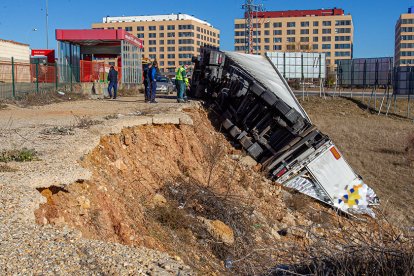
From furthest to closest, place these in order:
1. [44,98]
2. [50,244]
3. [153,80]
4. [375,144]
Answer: [375,144] < [44,98] < [153,80] < [50,244]

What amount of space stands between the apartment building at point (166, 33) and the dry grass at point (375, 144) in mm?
103433

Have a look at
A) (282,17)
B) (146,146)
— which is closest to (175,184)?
(146,146)

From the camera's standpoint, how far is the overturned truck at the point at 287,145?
12.4m

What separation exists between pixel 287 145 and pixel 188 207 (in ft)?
16.0

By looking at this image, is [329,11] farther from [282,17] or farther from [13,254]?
[13,254]

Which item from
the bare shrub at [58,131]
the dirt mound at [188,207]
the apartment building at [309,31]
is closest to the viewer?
the dirt mound at [188,207]

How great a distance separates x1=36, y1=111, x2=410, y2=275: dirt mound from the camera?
215 inches

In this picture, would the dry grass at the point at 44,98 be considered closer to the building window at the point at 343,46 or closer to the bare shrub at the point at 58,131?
the bare shrub at the point at 58,131

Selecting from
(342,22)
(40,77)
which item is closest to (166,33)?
(342,22)

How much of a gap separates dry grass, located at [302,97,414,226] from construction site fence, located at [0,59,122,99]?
11.6 meters

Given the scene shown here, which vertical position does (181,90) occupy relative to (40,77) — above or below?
below

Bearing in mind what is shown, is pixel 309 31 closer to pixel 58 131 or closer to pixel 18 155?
pixel 58 131

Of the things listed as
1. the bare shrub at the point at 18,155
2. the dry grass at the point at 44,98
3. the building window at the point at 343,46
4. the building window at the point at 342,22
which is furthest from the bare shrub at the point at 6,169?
the building window at the point at 343,46

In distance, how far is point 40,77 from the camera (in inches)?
843
